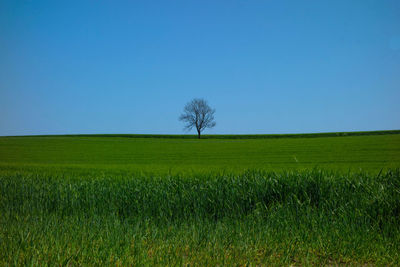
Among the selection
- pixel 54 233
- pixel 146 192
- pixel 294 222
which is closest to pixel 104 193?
pixel 146 192

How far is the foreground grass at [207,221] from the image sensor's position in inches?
121

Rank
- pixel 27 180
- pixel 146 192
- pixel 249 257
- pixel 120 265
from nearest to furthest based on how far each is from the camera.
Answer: pixel 120 265 < pixel 249 257 < pixel 146 192 < pixel 27 180

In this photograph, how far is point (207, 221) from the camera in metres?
4.54

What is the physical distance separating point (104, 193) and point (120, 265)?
3.60 meters

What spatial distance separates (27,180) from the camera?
25.2 ft

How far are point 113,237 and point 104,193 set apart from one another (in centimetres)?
277

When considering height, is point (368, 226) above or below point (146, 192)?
below

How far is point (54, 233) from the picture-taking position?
3.73 metres

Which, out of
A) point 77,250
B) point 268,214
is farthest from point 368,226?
point 77,250

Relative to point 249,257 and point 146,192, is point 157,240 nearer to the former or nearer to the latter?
point 249,257

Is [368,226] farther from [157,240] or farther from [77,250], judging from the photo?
[77,250]

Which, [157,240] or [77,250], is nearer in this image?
[77,250]

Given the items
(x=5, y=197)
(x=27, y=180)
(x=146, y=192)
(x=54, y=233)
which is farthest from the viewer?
(x=27, y=180)

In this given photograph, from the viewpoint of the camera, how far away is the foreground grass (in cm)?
308
